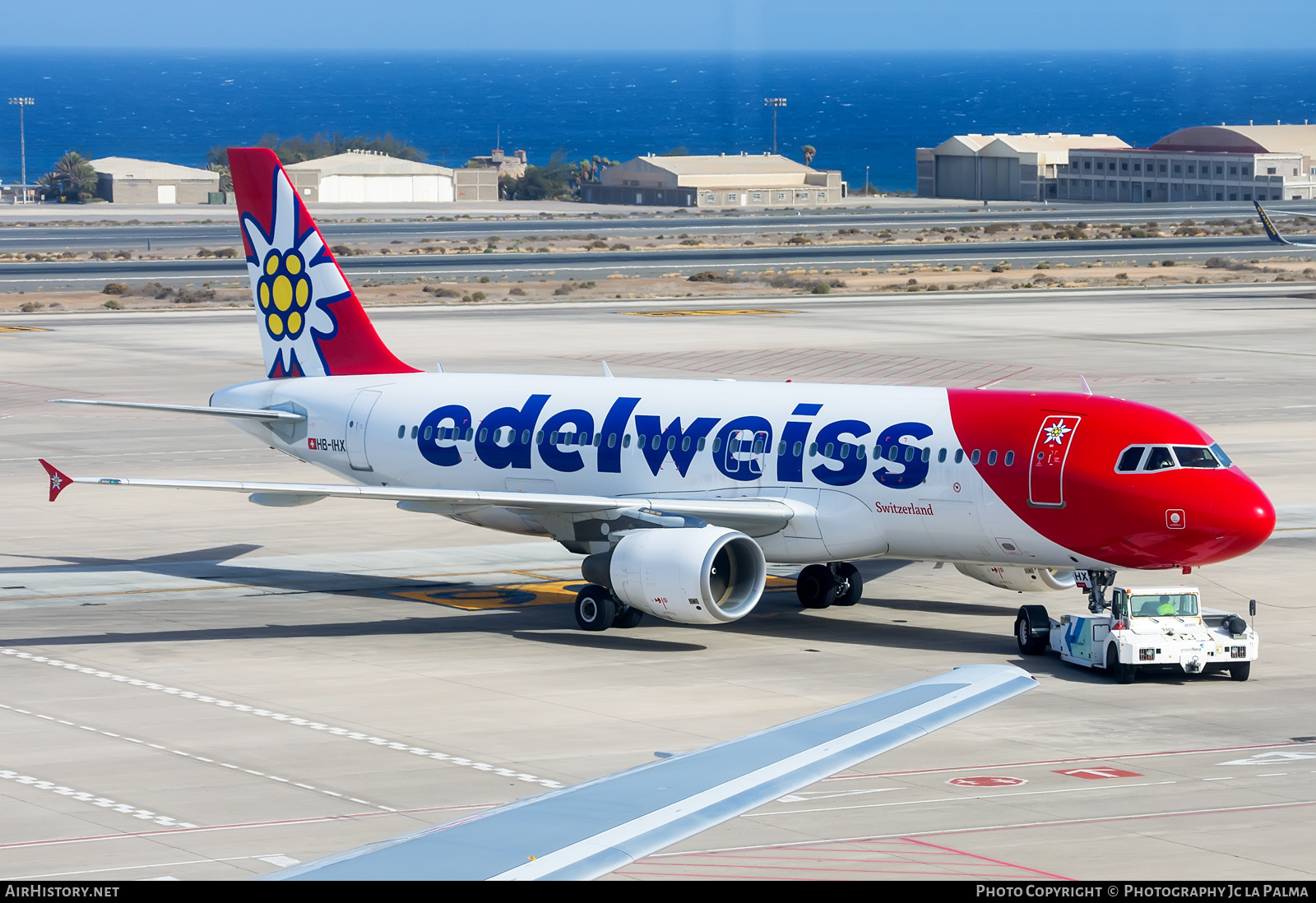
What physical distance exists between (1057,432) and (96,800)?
1710 cm

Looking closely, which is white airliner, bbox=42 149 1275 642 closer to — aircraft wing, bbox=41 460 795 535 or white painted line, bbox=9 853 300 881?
aircraft wing, bbox=41 460 795 535

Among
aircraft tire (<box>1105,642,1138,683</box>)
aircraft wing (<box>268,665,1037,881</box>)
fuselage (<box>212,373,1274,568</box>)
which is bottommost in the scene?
aircraft tire (<box>1105,642,1138,683</box>)

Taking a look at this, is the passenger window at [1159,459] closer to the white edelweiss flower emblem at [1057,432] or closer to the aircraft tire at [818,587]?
the white edelweiss flower emblem at [1057,432]

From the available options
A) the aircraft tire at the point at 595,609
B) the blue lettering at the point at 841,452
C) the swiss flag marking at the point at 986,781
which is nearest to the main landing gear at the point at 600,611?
the aircraft tire at the point at 595,609

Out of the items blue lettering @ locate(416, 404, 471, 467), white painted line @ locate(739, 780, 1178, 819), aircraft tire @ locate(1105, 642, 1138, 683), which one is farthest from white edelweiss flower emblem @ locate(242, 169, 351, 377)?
white painted line @ locate(739, 780, 1178, 819)

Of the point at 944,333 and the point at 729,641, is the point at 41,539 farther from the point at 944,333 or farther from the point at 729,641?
the point at 944,333

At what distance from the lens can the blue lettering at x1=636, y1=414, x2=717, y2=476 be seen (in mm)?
35000

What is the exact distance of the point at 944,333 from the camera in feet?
303

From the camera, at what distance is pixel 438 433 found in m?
38.2

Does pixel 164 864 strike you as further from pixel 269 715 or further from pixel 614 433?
pixel 614 433

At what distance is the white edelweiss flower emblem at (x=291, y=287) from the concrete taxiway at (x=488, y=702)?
4740 mm

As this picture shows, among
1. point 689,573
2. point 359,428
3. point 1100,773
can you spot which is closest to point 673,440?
point 689,573

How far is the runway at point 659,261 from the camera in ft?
441

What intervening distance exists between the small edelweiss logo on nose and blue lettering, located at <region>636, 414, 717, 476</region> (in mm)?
10293
